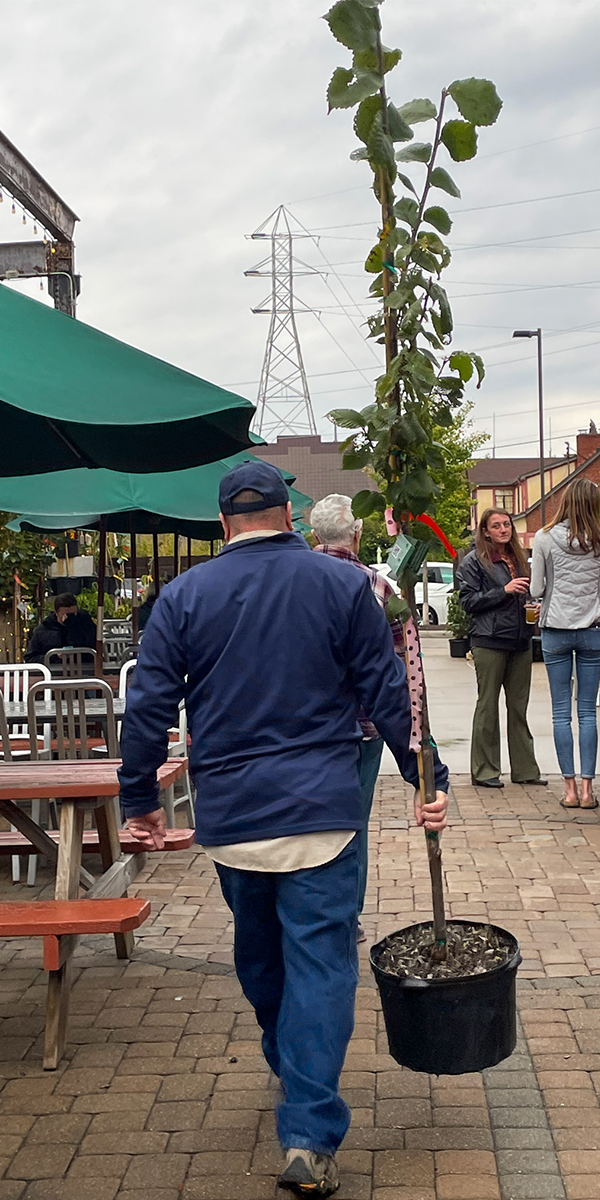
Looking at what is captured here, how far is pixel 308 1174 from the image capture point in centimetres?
304

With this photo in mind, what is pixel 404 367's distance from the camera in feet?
11.2

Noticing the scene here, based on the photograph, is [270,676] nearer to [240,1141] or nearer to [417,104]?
[240,1141]

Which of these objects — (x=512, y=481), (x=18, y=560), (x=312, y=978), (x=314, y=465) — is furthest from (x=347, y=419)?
(x=314, y=465)

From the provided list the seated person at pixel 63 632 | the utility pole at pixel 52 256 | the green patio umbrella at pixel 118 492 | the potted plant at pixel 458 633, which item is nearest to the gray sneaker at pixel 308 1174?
the green patio umbrella at pixel 118 492

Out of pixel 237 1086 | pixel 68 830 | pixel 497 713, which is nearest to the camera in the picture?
pixel 237 1086

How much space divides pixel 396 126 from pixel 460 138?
0.57 ft

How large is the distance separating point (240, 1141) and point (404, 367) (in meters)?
2.16

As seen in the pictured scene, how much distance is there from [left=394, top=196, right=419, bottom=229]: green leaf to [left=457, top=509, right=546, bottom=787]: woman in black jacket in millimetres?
5028

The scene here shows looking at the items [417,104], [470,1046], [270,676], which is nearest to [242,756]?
[270,676]

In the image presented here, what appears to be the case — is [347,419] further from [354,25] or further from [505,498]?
[505,498]

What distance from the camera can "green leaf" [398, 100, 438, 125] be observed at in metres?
3.32

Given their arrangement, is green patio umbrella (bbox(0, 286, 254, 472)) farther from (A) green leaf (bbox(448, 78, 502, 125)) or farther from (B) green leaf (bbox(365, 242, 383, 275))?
(A) green leaf (bbox(448, 78, 502, 125))

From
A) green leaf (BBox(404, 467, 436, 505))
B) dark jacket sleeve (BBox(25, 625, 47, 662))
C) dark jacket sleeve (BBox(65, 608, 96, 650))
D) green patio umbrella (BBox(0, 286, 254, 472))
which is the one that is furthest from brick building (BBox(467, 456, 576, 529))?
green leaf (BBox(404, 467, 436, 505))

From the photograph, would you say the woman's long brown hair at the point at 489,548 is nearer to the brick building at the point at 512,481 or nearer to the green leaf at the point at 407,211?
the green leaf at the point at 407,211
